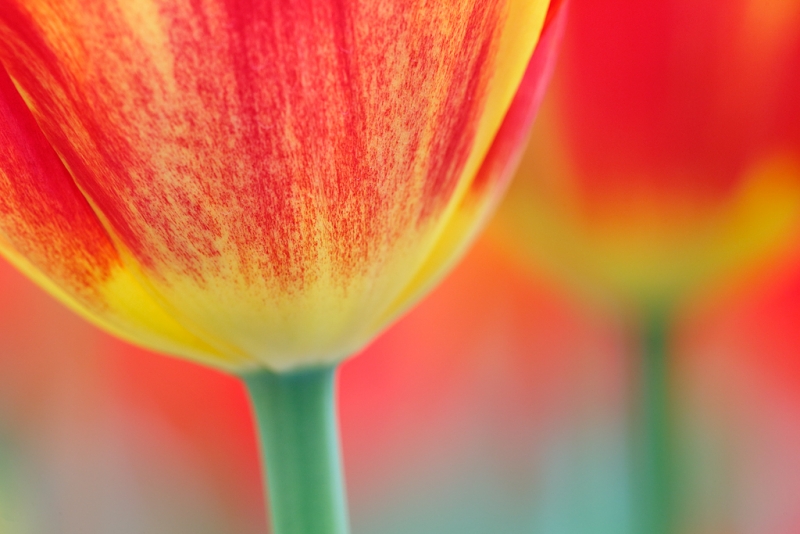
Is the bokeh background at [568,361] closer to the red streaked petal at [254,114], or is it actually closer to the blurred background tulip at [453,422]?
the blurred background tulip at [453,422]

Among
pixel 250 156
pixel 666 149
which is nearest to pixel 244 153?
pixel 250 156

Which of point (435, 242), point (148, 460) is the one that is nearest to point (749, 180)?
point (435, 242)

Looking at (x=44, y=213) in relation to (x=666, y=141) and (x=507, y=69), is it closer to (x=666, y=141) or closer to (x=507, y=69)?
(x=507, y=69)

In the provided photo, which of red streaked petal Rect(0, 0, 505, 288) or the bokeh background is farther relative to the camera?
the bokeh background

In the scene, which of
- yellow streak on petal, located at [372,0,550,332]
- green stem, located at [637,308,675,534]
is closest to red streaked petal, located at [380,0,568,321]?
yellow streak on petal, located at [372,0,550,332]

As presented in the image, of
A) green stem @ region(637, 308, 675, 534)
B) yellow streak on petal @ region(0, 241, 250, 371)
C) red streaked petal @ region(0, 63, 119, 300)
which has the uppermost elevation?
red streaked petal @ region(0, 63, 119, 300)

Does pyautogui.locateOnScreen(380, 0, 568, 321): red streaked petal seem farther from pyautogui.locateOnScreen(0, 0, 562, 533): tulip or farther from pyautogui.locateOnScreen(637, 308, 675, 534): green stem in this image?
pyautogui.locateOnScreen(637, 308, 675, 534): green stem
